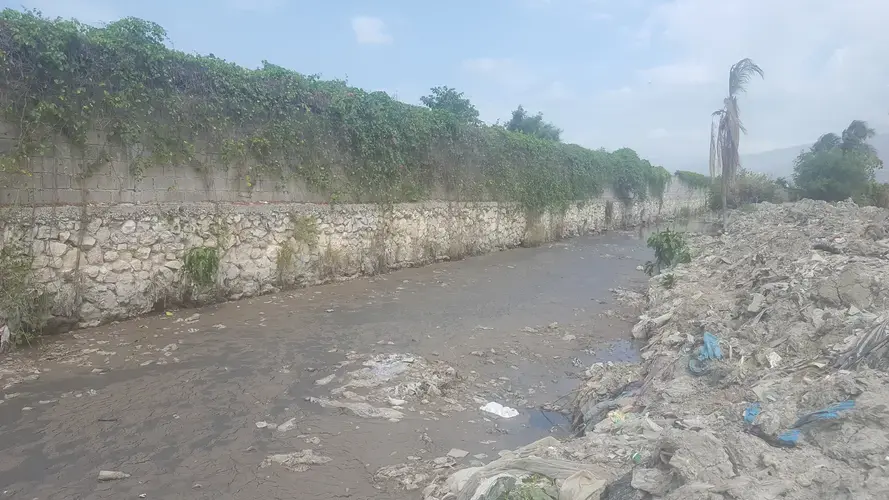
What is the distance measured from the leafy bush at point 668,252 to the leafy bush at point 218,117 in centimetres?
522

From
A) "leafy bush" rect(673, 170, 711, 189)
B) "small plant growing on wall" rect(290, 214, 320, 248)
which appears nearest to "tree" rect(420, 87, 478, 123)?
"small plant growing on wall" rect(290, 214, 320, 248)

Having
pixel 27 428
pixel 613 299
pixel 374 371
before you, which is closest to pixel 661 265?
pixel 613 299

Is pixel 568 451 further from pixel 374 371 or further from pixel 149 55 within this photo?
pixel 149 55

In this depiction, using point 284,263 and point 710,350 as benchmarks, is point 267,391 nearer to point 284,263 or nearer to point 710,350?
point 710,350

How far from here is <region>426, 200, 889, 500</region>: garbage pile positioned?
Answer: 2518 millimetres

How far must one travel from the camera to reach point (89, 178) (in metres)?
6.82

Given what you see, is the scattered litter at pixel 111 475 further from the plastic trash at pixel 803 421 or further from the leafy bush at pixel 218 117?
the leafy bush at pixel 218 117

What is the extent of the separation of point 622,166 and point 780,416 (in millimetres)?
24056

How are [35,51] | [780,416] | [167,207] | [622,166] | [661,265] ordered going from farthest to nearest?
[622,166], [661,265], [167,207], [35,51], [780,416]

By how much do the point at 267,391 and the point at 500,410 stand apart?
2205 millimetres

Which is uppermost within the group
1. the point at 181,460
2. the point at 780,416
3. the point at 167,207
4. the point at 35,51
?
the point at 35,51

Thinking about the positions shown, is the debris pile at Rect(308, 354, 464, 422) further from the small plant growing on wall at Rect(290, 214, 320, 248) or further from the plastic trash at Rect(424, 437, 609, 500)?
the small plant growing on wall at Rect(290, 214, 320, 248)

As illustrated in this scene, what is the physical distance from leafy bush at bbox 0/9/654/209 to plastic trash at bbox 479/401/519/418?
Result: 228 inches

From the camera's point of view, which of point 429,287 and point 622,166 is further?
point 622,166
